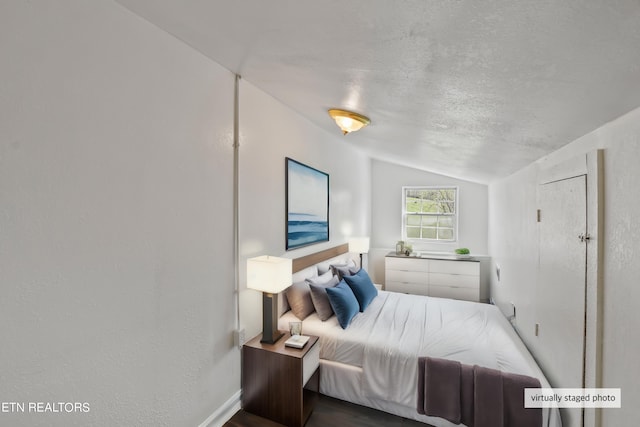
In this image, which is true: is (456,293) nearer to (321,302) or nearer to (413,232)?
(413,232)

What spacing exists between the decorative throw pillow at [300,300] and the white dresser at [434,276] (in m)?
2.65

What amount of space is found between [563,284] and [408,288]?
3378 mm

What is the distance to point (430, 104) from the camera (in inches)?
60.8

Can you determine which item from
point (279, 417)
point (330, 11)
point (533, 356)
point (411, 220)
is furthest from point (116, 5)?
point (411, 220)

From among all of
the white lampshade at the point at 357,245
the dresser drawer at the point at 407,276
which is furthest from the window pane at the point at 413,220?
the white lampshade at the point at 357,245

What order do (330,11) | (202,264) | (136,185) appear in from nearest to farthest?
(330,11) → (136,185) → (202,264)

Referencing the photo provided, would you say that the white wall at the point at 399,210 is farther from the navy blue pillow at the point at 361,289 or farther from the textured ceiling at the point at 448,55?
the textured ceiling at the point at 448,55

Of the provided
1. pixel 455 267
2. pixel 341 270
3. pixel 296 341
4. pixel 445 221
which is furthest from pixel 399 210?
pixel 296 341

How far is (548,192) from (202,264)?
2.47 meters

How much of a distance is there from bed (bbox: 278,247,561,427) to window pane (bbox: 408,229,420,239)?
272 centimetres

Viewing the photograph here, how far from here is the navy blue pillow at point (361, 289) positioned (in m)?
2.94

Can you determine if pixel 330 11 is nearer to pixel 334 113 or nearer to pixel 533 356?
pixel 334 113

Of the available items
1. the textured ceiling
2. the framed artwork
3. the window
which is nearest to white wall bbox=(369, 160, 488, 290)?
the window

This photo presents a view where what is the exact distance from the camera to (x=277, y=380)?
195 centimetres
